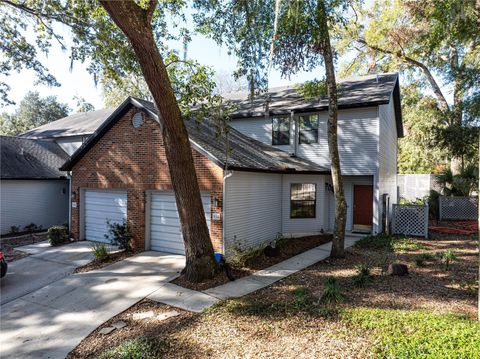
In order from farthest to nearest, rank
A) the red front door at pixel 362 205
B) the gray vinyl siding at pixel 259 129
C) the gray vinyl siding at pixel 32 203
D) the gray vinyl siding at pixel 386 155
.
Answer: the gray vinyl siding at pixel 259 129
the gray vinyl siding at pixel 32 203
the red front door at pixel 362 205
the gray vinyl siding at pixel 386 155

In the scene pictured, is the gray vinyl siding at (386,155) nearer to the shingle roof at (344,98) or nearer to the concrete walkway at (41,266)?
the shingle roof at (344,98)

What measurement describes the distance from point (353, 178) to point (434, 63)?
11.9m

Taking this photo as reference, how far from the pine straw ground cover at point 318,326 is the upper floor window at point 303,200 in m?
5.54

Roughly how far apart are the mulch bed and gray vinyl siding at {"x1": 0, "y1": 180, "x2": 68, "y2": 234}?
1160 cm

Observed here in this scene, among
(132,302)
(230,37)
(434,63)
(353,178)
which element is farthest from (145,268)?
(434,63)

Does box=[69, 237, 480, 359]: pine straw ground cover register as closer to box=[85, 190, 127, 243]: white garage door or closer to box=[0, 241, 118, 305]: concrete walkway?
box=[0, 241, 118, 305]: concrete walkway

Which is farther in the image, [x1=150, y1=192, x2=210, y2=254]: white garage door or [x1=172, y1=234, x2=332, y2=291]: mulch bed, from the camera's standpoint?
[x1=150, y1=192, x2=210, y2=254]: white garage door

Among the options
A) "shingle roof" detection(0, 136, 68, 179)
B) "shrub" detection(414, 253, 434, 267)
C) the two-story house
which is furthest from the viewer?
"shingle roof" detection(0, 136, 68, 179)

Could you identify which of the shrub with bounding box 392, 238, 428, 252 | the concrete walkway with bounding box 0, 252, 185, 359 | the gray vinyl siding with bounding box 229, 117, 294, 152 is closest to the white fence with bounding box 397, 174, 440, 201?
the shrub with bounding box 392, 238, 428, 252

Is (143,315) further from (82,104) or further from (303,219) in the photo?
(82,104)

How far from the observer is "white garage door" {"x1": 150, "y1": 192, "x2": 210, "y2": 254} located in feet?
35.1

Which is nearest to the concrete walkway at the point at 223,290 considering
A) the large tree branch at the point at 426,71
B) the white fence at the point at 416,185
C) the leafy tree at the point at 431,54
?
the leafy tree at the point at 431,54

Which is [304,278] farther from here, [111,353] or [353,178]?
[353,178]

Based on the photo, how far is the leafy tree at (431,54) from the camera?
15.1 m
